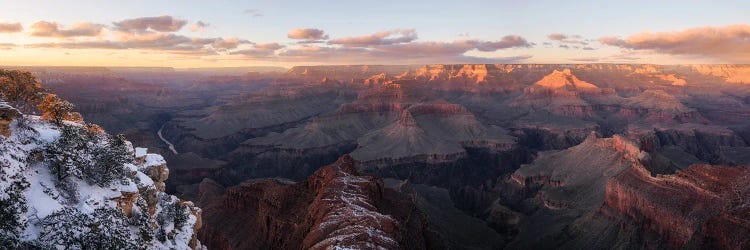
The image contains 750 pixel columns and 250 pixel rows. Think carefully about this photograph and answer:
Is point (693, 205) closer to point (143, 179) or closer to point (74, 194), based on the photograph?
point (143, 179)

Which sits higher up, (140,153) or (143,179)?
(140,153)

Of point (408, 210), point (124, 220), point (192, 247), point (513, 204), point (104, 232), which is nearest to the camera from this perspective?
point (104, 232)

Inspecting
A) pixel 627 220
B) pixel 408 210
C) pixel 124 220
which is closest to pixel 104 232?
pixel 124 220

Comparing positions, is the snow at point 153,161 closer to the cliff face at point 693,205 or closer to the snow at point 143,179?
the snow at point 143,179

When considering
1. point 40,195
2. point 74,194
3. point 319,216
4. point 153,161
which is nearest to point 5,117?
point 40,195

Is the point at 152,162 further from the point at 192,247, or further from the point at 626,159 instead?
the point at 626,159
